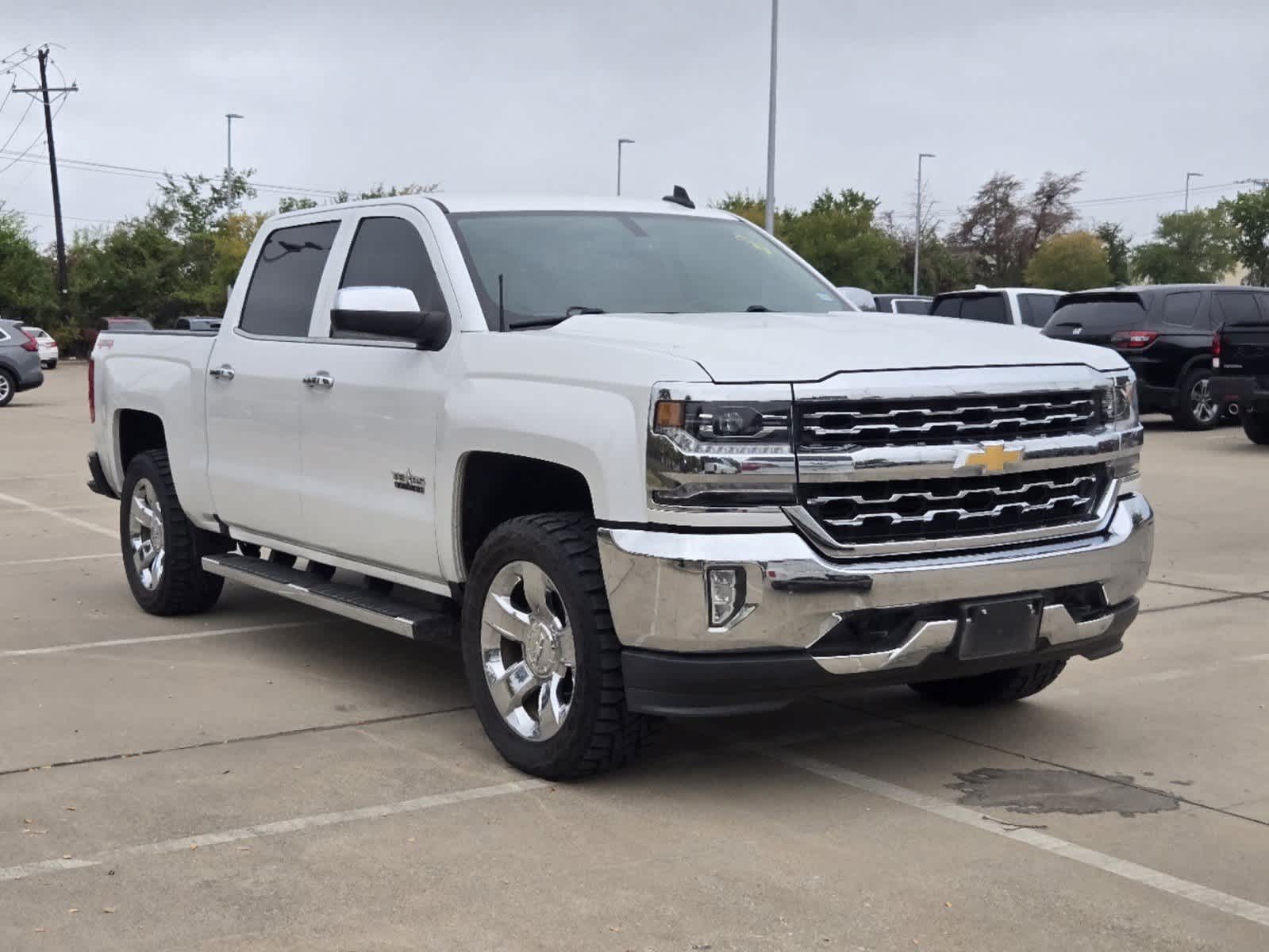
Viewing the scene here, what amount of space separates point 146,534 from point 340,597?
234 cm

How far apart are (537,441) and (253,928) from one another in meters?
1.83

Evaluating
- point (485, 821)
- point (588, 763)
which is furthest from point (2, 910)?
point (588, 763)

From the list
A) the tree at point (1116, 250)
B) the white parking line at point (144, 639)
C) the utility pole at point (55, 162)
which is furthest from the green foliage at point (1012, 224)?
the white parking line at point (144, 639)

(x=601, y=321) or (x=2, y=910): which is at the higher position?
(x=601, y=321)

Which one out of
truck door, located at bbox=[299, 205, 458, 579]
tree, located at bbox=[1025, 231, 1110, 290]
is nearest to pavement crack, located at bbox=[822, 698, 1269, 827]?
truck door, located at bbox=[299, 205, 458, 579]

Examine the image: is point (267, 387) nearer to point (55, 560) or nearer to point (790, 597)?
point (790, 597)

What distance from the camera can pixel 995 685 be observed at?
623 cm

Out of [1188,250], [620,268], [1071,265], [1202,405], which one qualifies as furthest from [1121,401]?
[1188,250]

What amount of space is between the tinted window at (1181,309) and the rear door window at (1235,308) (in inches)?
→ 14.6

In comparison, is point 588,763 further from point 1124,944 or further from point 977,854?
point 1124,944

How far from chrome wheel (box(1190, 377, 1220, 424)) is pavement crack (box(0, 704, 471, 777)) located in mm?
15842

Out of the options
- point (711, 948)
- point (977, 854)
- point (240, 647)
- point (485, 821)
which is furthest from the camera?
point (240, 647)

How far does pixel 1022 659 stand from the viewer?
5.26 metres

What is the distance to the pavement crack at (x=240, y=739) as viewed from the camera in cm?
556
